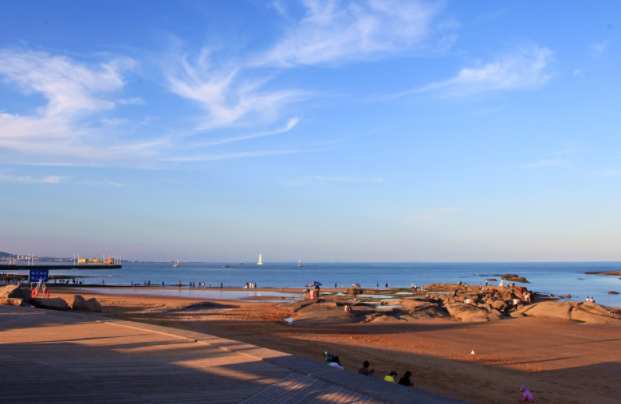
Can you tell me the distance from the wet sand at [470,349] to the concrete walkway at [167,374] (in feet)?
18.1

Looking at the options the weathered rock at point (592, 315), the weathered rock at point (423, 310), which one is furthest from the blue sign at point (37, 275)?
the weathered rock at point (592, 315)

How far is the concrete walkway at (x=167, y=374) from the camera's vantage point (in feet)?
25.7

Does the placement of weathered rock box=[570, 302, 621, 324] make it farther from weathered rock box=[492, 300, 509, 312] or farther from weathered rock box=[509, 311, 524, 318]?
weathered rock box=[492, 300, 509, 312]

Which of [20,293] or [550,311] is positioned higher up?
[20,293]

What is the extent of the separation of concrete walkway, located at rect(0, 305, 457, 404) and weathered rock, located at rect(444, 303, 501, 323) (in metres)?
23.7

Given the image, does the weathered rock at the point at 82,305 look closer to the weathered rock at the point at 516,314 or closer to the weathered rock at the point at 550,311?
the weathered rock at the point at 516,314

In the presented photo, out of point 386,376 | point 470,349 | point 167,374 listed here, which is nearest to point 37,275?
point 167,374

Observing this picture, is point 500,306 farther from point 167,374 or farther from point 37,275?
point 167,374

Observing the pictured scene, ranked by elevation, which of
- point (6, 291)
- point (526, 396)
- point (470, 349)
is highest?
point (6, 291)

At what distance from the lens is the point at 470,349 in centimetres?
2064

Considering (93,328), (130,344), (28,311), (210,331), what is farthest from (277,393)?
(28,311)

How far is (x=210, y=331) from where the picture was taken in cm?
2152

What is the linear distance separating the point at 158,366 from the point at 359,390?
14.9 feet

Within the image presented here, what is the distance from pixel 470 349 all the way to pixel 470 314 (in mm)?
13148
